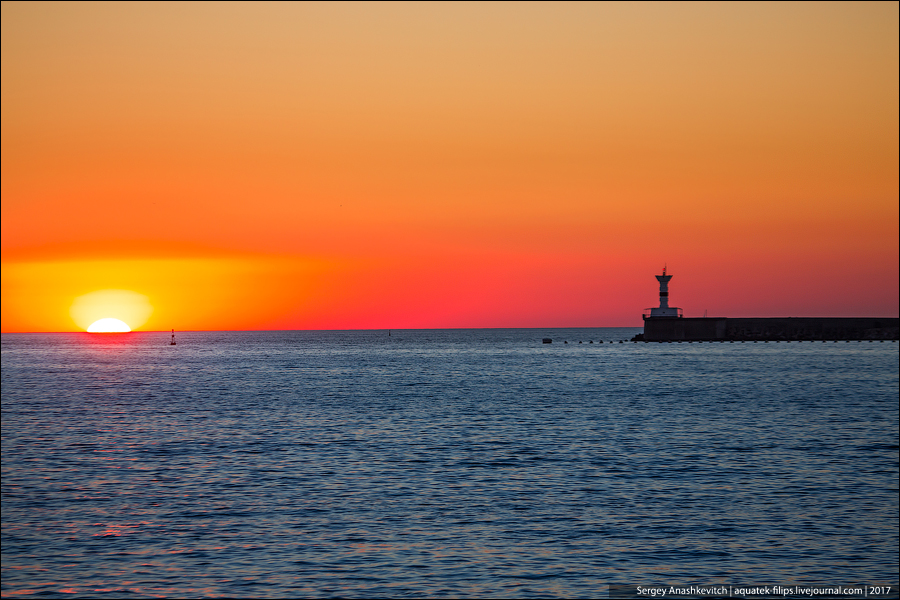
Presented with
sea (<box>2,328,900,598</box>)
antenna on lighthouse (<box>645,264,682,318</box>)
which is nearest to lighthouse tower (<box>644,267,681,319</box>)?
antenna on lighthouse (<box>645,264,682,318</box>)

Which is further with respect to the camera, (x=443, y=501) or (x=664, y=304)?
(x=664, y=304)

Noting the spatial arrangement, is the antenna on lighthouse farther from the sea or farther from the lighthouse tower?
the sea

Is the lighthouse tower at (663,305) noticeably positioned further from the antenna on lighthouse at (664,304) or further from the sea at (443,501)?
the sea at (443,501)

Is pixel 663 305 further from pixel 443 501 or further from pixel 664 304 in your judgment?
pixel 443 501

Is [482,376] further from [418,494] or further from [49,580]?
[49,580]

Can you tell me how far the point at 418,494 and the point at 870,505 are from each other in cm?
1256

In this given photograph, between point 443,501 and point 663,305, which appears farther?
point 663,305

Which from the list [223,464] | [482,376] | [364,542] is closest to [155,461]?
[223,464]

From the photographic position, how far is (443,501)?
Answer: 2559 cm

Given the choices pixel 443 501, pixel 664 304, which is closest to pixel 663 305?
pixel 664 304

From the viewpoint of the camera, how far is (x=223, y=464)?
110ft

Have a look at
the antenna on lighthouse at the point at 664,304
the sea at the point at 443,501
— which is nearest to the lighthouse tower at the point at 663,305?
the antenna on lighthouse at the point at 664,304

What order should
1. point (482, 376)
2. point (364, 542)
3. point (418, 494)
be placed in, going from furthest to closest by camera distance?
1. point (482, 376)
2. point (418, 494)
3. point (364, 542)

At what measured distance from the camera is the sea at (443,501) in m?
18.6
